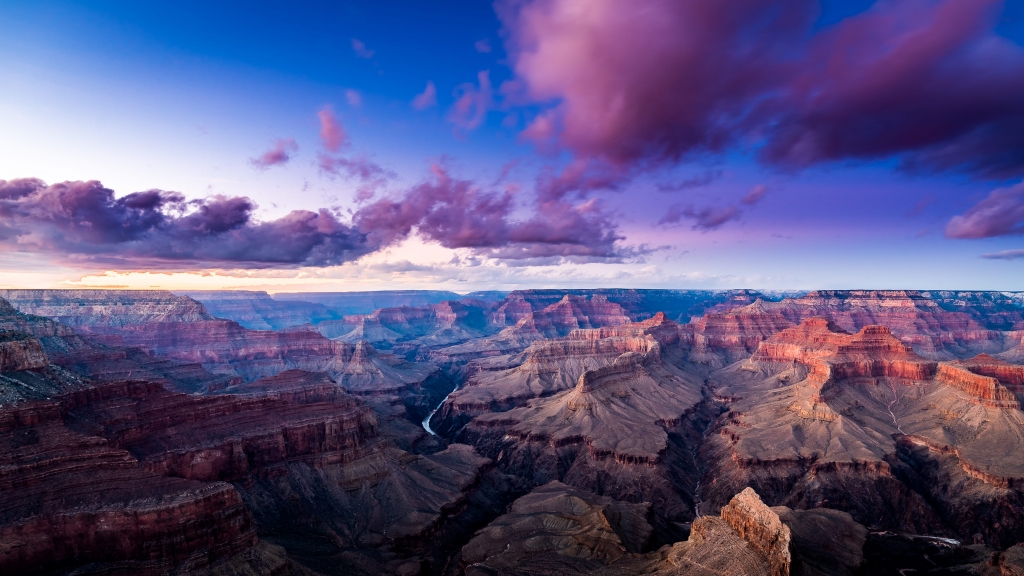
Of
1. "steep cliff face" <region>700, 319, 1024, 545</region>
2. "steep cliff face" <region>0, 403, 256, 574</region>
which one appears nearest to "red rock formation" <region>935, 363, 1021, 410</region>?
"steep cliff face" <region>700, 319, 1024, 545</region>

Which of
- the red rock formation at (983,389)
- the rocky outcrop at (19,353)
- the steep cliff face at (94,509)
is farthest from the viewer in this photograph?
the red rock formation at (983,389)

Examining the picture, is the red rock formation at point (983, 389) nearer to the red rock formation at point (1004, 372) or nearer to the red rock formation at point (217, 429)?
the red rock formation at point (1004, 372)

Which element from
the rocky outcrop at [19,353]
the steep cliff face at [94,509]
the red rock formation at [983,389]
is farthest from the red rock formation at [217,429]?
the red rock formation at [983,389]

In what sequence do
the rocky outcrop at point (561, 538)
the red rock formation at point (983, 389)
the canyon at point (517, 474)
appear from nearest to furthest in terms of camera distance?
the canyon at point (517, 474) < the rocky outcrop at point (561, 538) < the red rock formation at point (983, 389)

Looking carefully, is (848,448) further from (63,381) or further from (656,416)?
(63,381)

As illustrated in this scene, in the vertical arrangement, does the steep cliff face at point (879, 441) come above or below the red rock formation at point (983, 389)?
below

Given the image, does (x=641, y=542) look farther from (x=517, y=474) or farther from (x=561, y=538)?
(x=517, y=474)

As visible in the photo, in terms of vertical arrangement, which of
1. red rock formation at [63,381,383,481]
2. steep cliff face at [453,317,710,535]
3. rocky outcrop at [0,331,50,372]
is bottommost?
steep cliff face at [453,317,710,535]

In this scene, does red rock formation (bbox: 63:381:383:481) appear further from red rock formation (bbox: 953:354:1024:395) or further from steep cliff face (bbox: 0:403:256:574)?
red rock formation (bbox: 953:354:1024:395)

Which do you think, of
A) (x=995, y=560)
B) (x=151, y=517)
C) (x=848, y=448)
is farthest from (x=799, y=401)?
(x=151, y=517)

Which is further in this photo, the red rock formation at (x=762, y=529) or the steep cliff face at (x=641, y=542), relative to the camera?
the steep cliff face at (x=641, y=542)

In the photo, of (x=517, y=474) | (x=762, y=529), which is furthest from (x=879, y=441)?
(x=762, y=529)
